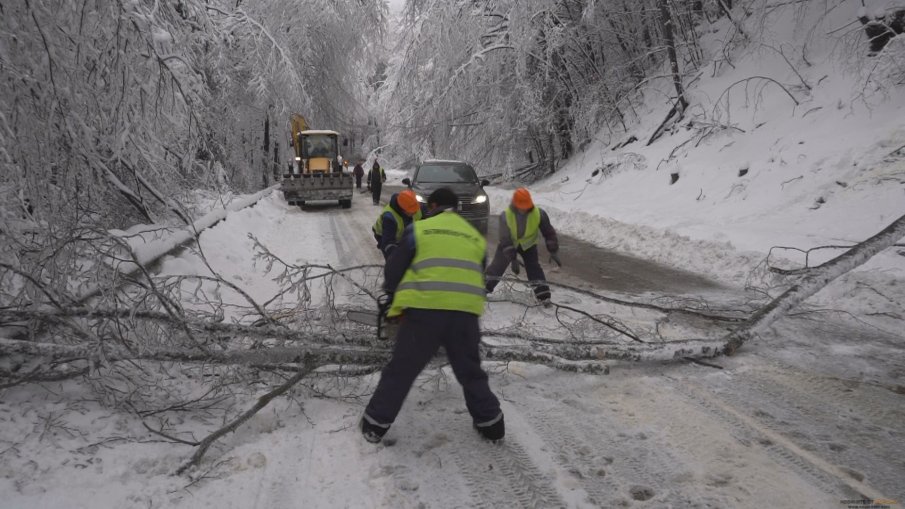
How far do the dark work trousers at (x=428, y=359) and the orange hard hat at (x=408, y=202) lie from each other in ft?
7.80

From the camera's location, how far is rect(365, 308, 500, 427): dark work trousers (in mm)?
2908

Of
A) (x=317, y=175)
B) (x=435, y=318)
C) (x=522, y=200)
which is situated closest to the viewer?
(x=435, y=318)

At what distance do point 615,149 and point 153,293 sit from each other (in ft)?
54.9

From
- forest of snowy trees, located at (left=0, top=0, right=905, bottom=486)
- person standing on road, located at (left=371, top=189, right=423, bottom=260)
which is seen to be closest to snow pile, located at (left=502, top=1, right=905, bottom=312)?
forest of snowy trees, located at (left=0, top=0, right=905, bottom=486)

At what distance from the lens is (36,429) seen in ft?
9.16

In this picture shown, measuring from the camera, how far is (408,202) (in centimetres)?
518

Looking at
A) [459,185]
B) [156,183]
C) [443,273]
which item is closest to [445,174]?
[459,185]

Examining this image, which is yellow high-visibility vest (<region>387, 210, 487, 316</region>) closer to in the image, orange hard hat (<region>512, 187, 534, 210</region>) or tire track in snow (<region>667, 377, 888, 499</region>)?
tire track in snow (<region>667, 377, 888, 499</region>)

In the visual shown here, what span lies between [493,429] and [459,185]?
315 inches

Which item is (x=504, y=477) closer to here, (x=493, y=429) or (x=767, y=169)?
(x=493, y=429)

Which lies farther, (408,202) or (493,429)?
(408,202)

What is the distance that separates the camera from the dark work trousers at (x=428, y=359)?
9.54ft

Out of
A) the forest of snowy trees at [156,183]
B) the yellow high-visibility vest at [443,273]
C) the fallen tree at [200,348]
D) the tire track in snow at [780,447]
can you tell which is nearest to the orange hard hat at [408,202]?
the forest of snowy trees at [156,183]

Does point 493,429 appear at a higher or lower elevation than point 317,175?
lower
